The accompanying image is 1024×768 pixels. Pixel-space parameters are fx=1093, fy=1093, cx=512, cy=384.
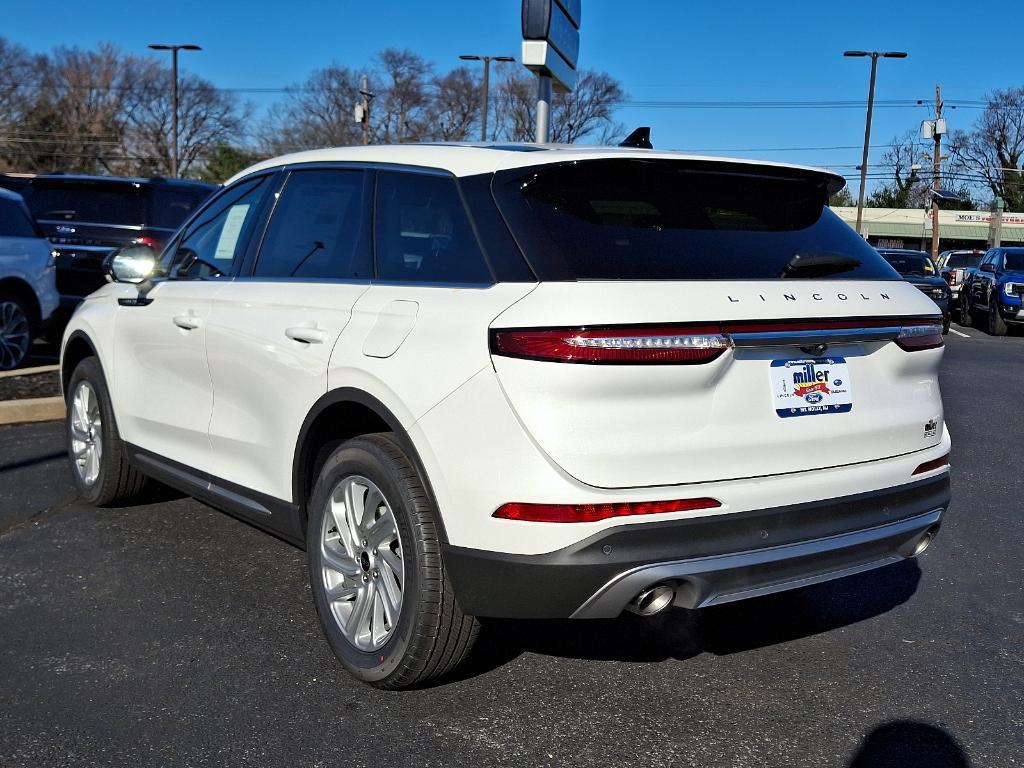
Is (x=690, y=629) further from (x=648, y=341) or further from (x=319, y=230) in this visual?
(x=319, y=230)

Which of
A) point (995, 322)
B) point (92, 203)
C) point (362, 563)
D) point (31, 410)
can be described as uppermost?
point (92, 203)

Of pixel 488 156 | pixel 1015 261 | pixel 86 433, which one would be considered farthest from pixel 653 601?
pixel 1015 261

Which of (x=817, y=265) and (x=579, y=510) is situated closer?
(x=579, y=510)

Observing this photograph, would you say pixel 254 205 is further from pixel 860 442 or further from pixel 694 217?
pixel 860 442

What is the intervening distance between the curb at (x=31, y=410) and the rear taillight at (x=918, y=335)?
20.6 ft

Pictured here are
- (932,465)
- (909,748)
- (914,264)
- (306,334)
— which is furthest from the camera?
(914,264)

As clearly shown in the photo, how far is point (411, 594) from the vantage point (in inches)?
127

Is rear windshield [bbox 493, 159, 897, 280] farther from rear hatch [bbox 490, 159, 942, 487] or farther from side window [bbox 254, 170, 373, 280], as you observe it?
side window [bbox 254, 170, 373, 280]

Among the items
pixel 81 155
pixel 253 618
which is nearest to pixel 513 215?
pixel 253 618

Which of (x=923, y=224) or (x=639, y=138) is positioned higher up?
(x=639, y=138)

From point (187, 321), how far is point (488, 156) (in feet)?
6.02

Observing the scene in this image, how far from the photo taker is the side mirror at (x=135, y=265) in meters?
5.10

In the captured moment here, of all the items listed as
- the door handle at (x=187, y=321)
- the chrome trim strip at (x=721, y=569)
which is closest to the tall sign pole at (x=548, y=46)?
the door handle at (x=187, y=321)

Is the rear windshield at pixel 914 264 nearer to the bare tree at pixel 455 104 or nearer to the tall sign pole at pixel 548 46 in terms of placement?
the tall sign pole at pixel 548 46
